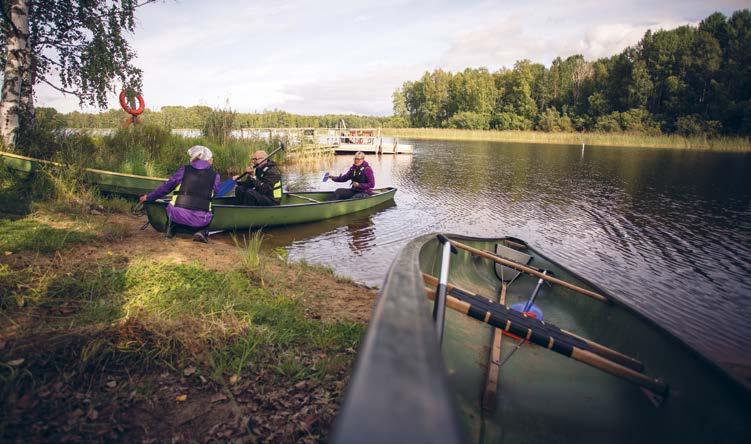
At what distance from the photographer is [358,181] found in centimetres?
1130

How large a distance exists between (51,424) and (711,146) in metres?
44.7

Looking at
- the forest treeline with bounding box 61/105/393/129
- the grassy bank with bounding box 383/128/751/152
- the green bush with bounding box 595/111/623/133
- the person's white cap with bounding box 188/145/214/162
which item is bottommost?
the person's white cap with bounding box 188/145/214/162

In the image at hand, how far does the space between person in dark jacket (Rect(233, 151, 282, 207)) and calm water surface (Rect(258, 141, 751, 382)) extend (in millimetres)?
893

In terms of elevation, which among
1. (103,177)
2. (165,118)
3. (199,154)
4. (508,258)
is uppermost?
(165,118)

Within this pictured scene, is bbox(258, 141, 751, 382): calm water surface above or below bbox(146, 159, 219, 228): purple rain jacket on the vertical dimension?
below

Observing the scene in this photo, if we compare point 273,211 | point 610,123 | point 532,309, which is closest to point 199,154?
point 273,211

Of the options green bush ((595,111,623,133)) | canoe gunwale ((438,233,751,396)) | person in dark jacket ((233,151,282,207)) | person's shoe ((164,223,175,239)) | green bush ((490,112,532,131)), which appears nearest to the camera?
canoe gunwale ((438,233,751,396))

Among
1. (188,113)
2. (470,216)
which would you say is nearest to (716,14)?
(470,216)

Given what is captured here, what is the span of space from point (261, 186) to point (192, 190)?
2625mm

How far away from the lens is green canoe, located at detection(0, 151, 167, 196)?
21.9 ft

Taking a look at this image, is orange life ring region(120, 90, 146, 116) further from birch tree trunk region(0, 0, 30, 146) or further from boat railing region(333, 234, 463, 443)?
boat railing region(333, 234, 463, 443)

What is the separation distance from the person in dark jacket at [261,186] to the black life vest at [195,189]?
7.85 ft

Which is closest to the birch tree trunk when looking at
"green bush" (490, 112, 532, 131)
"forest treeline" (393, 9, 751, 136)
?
"forest treeline" (393, 9, 751, 136)

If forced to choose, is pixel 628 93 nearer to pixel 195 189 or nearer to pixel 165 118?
pixel 165 118
